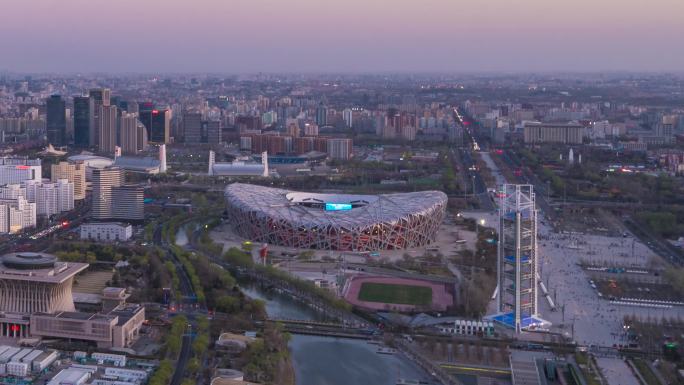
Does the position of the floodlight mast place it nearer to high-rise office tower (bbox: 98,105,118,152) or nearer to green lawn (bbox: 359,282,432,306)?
green lawn (bbox: 359,282,432,306)

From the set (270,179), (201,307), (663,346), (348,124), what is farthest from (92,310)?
(348,124)

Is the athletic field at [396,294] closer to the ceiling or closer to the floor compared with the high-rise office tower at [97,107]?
closer to the floor

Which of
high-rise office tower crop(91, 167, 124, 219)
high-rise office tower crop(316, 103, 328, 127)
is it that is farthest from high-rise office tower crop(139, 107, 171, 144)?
high-rise office tower crop(91, 167, 124, 219)

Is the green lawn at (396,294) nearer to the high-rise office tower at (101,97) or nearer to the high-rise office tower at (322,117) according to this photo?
the high-rise office tower at (101,97)

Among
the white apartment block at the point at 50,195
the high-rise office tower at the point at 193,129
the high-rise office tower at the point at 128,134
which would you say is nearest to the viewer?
the white apartment block at the point at 50,195

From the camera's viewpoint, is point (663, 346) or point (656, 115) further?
point (656, 115)

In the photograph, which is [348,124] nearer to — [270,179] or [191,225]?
[270,179]

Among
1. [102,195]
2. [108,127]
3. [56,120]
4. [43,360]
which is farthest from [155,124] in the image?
[43,360]

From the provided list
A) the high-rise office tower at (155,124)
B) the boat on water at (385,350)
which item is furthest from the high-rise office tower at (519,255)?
the high-rise office tower at (155,124)
